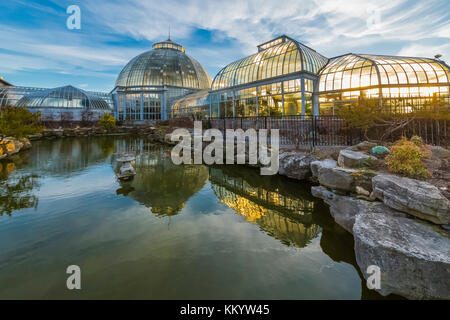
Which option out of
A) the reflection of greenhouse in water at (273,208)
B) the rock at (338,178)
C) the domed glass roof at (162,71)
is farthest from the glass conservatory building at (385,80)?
the domed glass roof at (162,71)

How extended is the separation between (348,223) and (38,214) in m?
9.96

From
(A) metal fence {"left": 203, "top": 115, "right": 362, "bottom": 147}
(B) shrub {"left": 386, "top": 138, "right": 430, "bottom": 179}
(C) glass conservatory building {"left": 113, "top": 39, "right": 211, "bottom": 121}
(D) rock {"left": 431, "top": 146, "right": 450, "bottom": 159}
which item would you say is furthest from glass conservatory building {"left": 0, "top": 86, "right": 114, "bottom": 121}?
(D) rock {"left": 431, "top": 146, "right": 450, "bottom": 159}

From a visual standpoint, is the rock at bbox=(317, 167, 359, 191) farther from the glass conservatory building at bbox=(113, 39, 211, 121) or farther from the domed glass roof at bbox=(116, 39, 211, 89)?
the domed glass roof at bbox=(116, 39, 211, 89)

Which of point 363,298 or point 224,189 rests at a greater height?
point 224,189

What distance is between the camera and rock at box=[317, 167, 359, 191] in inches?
269

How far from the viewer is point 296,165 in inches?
432

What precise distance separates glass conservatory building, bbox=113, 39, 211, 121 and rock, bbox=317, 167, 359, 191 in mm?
50173

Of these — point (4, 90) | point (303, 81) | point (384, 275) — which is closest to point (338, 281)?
point (384, 275)

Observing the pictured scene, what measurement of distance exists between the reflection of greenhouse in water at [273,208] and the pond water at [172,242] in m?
0.04

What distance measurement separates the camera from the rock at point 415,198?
14.0 feet

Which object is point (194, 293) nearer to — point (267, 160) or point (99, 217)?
point (99, 217)

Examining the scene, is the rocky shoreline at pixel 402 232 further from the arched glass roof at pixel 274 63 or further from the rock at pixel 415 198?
the arched glass roof at pixel 274 63

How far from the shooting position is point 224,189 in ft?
33.7
